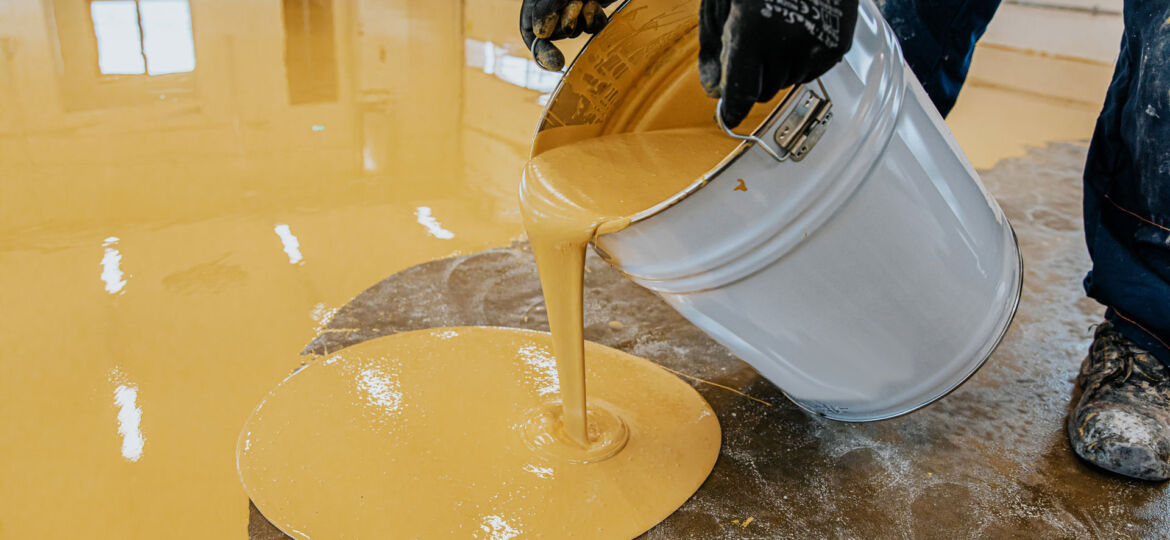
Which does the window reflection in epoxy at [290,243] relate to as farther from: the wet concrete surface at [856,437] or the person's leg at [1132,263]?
the person's leg at [1132,263]

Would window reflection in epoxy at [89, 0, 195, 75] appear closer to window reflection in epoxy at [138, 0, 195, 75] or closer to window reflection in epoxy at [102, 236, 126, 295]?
window reflection in epoxy at [138, 0, 195, 75]

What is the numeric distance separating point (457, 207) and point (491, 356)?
0.82 meters

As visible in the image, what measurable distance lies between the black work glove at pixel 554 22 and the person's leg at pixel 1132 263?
1.00 metres

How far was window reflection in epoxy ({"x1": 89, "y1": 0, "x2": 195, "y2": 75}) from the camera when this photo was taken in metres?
3.37

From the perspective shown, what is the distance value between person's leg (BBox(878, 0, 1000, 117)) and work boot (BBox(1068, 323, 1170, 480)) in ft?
2.17

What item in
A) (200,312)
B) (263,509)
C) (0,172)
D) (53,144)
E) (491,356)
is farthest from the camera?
(53,144)

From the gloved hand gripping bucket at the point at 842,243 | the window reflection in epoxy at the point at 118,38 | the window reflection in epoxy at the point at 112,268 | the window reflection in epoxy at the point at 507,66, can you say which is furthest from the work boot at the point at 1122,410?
the window reflection in epoxy at the point at 118,38

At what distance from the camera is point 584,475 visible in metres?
1.31

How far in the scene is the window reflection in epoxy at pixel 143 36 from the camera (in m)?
3.37

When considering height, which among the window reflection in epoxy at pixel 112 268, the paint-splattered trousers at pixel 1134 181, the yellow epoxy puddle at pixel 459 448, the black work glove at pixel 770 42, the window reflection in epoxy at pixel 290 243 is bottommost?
the window reflection in epoxy at pixel 290 243

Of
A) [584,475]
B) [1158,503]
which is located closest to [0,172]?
[584,475]

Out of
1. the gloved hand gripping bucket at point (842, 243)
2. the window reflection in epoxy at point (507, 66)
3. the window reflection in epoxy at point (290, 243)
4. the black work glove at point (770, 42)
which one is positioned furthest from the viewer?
the window reflection in epoxy at point (507, 66)

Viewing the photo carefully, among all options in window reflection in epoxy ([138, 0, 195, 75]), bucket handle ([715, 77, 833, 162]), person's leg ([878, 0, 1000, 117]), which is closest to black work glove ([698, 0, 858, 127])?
bucket handle ([715, 77, 833, 162])

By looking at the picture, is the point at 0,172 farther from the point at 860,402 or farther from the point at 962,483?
the point at 962,483
